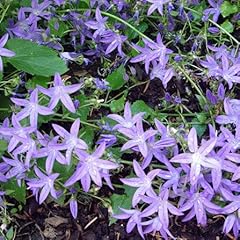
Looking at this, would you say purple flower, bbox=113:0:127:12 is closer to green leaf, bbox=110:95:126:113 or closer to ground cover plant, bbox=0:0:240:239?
ground cover plant, bbox=0:0:240:239

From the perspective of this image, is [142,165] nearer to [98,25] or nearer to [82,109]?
[82,109]

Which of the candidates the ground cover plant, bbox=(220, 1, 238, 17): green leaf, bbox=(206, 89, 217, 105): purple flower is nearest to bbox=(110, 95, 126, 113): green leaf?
the ground cover plant

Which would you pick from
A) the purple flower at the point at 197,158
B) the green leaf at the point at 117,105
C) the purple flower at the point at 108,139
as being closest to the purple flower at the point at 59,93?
the purple flower at the point at 108,139

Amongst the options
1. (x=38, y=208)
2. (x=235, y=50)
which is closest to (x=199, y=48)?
(x=235, y=50)

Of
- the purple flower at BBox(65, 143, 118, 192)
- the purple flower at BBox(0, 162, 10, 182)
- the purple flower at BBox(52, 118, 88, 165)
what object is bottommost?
the purple flower at BBox(0, 162, 10, 182)

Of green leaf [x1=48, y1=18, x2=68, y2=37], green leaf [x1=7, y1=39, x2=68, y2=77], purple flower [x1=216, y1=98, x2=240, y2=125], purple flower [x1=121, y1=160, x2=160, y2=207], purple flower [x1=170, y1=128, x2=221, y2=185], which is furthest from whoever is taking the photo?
green leaf [x1=48, y1=18, x2=68, y2=37]

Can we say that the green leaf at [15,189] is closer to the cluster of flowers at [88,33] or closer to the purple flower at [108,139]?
the purple flower at [108,139]
